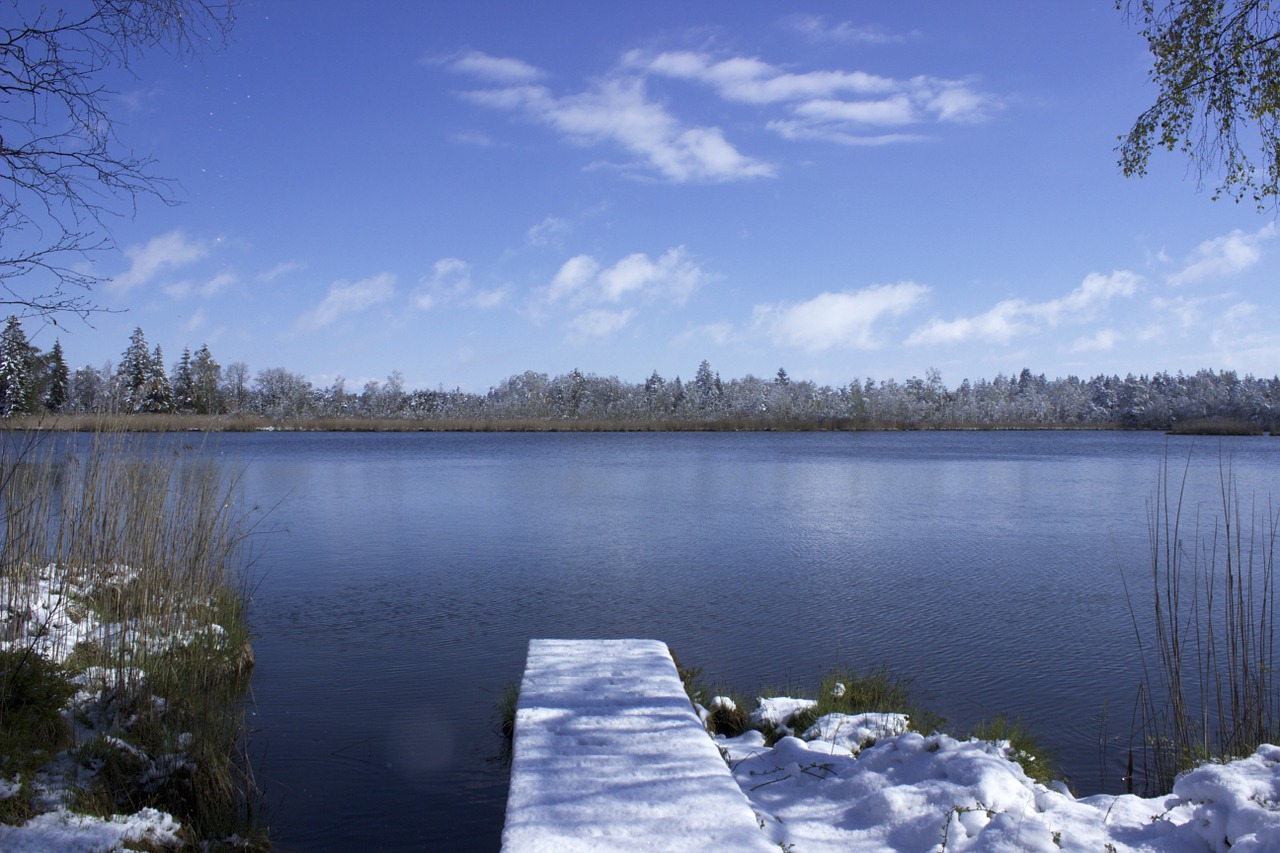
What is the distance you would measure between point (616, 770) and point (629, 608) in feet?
19.3

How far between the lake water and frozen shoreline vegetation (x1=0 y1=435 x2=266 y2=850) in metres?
0.52

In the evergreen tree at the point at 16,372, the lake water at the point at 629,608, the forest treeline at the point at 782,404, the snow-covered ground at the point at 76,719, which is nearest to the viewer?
the snow-covered ground at the point at 76,719

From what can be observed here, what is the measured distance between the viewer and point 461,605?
1072 centimetres

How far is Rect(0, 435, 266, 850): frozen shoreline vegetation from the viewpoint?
455cm

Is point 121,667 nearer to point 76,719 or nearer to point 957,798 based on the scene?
point 76,719

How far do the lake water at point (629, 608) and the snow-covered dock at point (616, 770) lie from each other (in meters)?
0.70

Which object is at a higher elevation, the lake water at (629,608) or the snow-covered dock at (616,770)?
the snow-covered dock at (616,770)

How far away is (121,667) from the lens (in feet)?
18.4

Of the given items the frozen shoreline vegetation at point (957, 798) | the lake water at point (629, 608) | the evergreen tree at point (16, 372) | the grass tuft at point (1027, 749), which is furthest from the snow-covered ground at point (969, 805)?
the evergreen tree at point (16, 372)

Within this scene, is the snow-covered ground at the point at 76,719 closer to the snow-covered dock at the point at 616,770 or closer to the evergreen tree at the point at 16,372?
the evergreen tree at the point at 16,372

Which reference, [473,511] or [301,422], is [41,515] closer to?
[473,511]

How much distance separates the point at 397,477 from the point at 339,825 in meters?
24.0

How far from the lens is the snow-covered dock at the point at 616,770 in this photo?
13.0 ft

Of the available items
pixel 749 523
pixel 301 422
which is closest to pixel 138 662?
pixel 749 523
